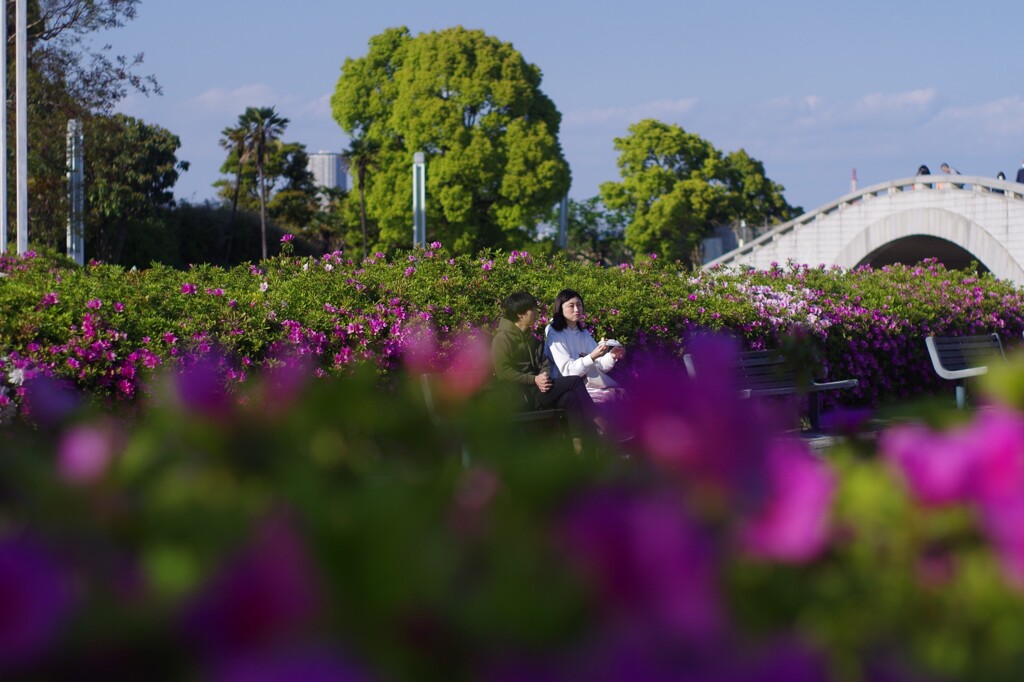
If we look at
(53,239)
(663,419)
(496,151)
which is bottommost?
(663,419)

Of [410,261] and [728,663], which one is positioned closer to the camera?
[728,663]

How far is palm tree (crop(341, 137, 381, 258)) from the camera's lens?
49.0 metres

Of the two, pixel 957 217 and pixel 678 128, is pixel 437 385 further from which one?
pixel 678 128

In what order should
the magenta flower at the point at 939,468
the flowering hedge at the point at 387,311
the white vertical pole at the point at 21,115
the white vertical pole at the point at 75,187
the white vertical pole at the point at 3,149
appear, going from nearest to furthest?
the magenta flower at the point at 939,468 < the flowering hedge at the point at 387,311 < the white vertical pole at the point at 3,149 < the white vertical pole at the point at 21,115 < the white vertical pole at the point at 75,187

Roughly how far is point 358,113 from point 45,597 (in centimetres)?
5089

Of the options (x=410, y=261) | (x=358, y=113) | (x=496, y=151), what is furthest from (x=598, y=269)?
(x=358, y=113)

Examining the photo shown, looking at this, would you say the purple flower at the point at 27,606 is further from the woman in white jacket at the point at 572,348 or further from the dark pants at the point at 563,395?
the woman in white jacket at the point at 572,348

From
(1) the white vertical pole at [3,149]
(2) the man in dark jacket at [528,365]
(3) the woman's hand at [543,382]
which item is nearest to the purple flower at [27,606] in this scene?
(2) the man in dark jacket at [528,365]

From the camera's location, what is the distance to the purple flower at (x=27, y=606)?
27.5 inches

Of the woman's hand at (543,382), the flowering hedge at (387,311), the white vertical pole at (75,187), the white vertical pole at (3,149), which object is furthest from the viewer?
the white vertical pole at (75,187)

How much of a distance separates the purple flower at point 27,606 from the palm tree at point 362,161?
47933mm

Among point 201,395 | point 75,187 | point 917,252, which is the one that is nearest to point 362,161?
point 75,187

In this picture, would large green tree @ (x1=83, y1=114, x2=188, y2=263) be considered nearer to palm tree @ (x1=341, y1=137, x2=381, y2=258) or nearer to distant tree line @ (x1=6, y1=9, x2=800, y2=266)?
distant tree line @ (x1=6, y1=9, x2=800, y2=266)

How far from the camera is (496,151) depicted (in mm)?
46750
